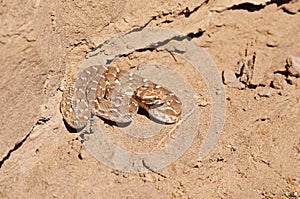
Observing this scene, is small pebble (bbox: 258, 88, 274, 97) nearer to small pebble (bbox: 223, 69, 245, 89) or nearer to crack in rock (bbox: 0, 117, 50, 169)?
small pebble (bbox: 223, 69, 245, 89)

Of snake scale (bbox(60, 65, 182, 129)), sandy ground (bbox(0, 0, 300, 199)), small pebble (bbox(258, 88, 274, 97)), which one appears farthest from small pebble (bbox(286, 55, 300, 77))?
snake scale (bbox(60, 65, 182, 129))

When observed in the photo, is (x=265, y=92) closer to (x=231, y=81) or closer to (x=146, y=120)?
(x=231, y=81)

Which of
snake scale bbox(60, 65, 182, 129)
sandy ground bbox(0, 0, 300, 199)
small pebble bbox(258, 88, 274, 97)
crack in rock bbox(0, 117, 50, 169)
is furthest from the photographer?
small pebble bbox(258, 88, 274, 97)

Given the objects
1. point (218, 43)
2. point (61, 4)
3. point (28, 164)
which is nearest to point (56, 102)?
point (28, 164)

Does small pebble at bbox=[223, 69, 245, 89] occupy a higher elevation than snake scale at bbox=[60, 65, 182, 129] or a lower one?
lower

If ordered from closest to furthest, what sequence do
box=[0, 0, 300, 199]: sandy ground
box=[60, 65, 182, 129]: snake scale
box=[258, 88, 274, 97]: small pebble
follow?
1. box=[0, 0, 300, 199]: sandy ground
2. box=[60, 65, 182, 129]: snake scale
3. box=[258, 88, 274, 97]: small pebble

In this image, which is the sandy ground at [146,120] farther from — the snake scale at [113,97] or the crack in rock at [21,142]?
the snake scale at [113,97]

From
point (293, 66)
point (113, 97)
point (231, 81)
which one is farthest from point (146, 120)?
point (293, 66)
